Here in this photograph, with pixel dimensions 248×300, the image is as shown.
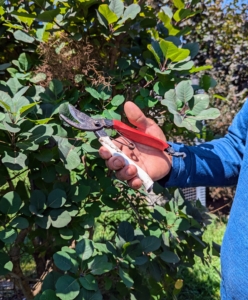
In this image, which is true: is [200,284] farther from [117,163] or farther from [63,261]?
[117,163]

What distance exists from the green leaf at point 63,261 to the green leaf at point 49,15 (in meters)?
0.74

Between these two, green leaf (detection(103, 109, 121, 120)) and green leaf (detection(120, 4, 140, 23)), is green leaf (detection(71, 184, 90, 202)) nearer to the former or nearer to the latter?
green leaf (detection(103, 109, 121, 120))

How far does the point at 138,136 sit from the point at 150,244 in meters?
0.47

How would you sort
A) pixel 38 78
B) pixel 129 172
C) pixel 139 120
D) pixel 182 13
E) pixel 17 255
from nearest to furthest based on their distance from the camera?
pixel 129 172 < pixel 139 120 < pixel 38 78 < pixel 182 13 < pixel 17 255

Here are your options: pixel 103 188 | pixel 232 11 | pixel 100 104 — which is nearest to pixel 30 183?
pixel 103 188

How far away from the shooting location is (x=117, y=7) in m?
1.27

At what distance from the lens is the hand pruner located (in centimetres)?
94

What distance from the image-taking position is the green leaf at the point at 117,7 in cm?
126

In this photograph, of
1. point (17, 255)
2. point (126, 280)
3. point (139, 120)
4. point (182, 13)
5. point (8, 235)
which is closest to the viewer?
point (139, 120)

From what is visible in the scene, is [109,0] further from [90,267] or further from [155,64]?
[90,267]

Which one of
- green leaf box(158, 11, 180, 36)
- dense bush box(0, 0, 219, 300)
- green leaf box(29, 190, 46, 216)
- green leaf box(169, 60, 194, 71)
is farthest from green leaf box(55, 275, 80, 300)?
green leaf box(158, 11, 180, 36)

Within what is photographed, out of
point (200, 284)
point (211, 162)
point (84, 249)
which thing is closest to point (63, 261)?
point (84, 249)

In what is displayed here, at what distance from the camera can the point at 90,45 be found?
1414 mm

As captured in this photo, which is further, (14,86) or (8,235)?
(14,86)
